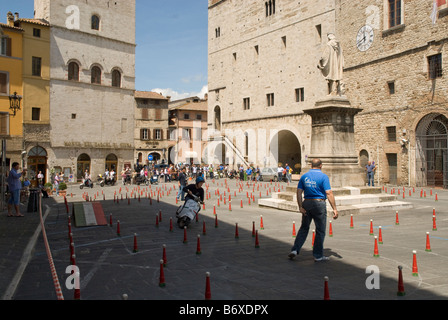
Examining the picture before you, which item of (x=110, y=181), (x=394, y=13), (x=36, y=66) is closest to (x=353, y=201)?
(x=394, y=13)

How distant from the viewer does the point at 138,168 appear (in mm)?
34656

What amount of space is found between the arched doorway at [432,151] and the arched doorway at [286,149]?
13.7 meters

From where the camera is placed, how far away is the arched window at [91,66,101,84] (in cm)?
3578

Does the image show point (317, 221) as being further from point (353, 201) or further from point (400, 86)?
point (400, 86)

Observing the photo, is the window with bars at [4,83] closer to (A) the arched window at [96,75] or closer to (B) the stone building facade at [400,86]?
(A) the arched window at [96,75]

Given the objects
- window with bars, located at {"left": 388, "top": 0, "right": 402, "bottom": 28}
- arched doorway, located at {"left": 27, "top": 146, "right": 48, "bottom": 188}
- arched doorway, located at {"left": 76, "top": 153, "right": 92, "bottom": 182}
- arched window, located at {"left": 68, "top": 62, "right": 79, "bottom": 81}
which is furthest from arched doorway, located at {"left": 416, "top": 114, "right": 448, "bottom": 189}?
arched doorway, located at {"left": 27, "top": 146, "right": 48, "bottom": 188}

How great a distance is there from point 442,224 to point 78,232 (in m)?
10.3

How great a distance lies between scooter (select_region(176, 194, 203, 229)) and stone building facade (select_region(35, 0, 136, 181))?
25.3 meters

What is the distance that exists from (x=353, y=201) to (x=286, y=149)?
25962 mm

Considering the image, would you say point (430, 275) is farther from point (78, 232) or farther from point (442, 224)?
point (78, 232)

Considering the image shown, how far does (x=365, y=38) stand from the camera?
1134 inches

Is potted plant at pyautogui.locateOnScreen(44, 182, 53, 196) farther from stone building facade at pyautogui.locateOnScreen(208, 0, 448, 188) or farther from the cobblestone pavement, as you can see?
stone building facade at pyautogui.locateOnScreen(208, 0, 448, 188)

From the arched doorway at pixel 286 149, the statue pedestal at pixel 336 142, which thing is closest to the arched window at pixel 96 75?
the arched doorway at pixel 286 149

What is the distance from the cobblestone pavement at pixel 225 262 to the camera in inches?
218
